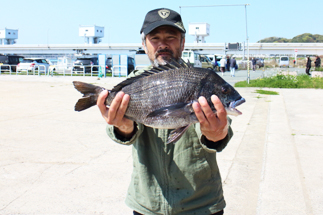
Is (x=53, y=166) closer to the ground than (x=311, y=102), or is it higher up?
closer to the ground

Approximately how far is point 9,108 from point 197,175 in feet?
→ 35.7

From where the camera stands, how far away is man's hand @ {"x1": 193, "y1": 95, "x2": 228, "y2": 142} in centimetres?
195

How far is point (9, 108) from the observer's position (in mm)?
11438

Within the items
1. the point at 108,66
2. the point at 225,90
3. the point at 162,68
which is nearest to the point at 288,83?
the point at 225,90

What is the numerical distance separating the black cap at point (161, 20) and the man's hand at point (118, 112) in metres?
0.62

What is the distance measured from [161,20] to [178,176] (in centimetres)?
121

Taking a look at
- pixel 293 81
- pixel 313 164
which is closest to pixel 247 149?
pixel 313 164

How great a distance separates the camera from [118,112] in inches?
85.3

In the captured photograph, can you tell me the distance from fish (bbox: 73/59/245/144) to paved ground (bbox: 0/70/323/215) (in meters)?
2.33

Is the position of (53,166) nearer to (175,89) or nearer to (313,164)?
(175,89)

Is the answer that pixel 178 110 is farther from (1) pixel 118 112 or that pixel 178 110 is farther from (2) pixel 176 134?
(1) pixel 118 112

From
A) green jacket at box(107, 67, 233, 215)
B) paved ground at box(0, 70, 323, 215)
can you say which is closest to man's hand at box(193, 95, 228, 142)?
green jacket at box(107, 67, 233, 215)

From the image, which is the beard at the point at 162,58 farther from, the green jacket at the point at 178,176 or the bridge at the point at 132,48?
the bridge at the point at 132,48

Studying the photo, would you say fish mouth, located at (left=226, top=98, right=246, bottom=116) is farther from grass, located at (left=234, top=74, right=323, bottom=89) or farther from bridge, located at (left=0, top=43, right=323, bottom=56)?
bridge, located at (left=0, top=43, right=323, bottom=56)
